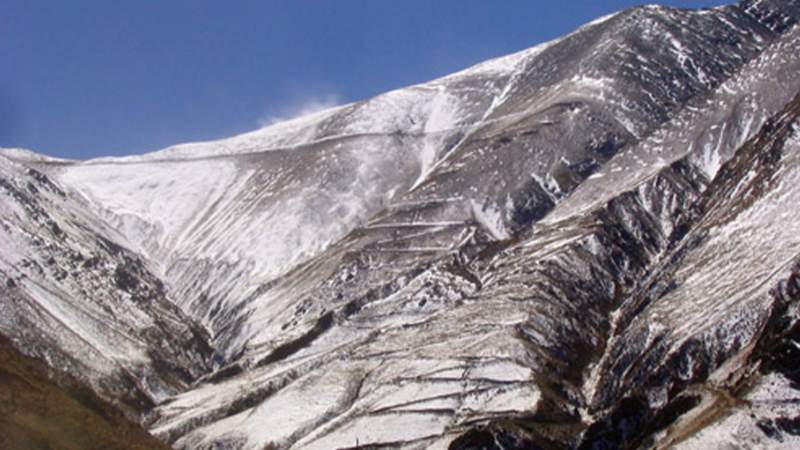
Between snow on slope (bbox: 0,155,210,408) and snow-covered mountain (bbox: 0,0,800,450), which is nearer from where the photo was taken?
snow-covered mountain (bbox: 0,0,800,450)

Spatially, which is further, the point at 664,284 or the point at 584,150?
the point at 584,150

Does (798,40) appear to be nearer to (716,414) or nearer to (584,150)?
(584,150)

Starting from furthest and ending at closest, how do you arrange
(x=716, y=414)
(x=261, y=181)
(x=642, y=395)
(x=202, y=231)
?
(x=261, y=181) → (x=202, y=231) → (x=642, y=395) → (x=716, y=414)

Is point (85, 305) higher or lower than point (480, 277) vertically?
higher

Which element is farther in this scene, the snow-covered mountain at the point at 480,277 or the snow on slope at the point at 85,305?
the snow on slope at the point at 85,305

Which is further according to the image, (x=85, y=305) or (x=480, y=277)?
(x=85, y=305)

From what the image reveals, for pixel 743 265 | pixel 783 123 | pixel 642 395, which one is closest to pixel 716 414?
pixel 642 395

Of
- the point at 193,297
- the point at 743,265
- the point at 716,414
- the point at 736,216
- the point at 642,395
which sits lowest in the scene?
the point at 716,414

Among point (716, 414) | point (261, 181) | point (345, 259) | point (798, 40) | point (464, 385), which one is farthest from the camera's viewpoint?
point (261, 181)
